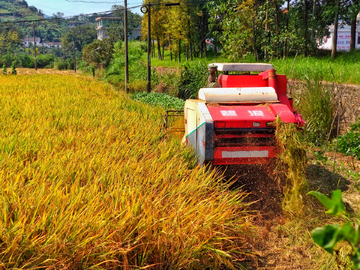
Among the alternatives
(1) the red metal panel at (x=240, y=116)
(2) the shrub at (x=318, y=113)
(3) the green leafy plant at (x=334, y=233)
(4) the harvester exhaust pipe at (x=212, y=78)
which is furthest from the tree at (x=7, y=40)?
(3) the green leafy plant at (x=334, y=233)

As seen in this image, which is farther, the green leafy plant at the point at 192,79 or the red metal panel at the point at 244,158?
the green leafy plant at the point at 192,79

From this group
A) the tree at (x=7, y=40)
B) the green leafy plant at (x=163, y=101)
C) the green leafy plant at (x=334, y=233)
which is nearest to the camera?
the green leafy plant at (x=334, y=233)

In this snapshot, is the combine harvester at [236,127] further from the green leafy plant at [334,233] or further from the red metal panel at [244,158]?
the green leafy plant at [334,233]

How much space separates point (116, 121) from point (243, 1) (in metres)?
11.9

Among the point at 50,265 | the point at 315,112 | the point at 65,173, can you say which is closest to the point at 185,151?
the point at 65,173

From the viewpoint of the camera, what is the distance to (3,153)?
4.57 meters

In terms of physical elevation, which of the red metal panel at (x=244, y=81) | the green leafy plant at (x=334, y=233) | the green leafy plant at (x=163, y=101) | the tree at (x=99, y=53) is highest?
the tree at (x=99, y=53)

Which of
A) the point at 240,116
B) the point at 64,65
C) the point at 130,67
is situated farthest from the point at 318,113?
the point at 64,65

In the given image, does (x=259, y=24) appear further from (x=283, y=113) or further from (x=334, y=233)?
(x=334, y=233)

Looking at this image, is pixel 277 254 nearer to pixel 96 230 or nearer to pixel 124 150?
pixel 96 230

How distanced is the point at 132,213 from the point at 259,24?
66.5ft

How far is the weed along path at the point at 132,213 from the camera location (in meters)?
2.78

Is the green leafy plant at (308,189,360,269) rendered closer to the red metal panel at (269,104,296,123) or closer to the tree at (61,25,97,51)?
the red metal panel at (269,104,296,123)

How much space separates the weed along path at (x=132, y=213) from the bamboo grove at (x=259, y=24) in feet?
24.2
